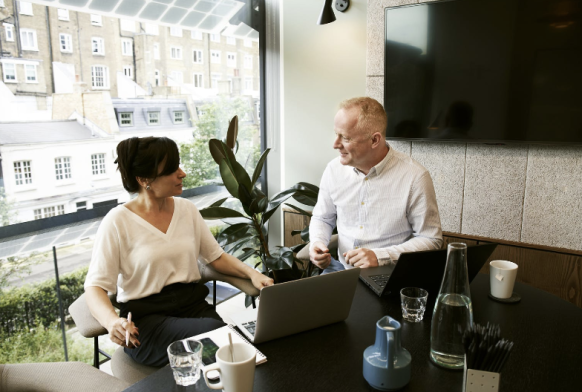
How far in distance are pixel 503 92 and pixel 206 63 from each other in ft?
6.35

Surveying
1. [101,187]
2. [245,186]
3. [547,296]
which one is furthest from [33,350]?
[547,296]

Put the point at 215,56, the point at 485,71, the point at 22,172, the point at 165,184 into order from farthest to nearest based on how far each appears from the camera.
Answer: the point at 215,56
the point at 485,71
the point at 22,172
the point at 165,184

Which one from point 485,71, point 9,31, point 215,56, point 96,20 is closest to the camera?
point 9,31

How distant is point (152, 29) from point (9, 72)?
36.3 inches

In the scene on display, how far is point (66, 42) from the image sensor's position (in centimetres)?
232

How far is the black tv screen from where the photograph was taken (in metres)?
2.38

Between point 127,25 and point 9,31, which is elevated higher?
point 127,25

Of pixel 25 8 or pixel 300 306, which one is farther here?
pixel 25 8

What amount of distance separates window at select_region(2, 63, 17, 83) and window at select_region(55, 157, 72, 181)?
43cm

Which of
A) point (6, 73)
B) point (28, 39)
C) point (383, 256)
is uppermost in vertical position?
point (28, 39)

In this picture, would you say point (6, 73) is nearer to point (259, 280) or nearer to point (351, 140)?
point (259, 280)

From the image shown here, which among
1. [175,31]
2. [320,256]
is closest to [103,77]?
→ [175,31]

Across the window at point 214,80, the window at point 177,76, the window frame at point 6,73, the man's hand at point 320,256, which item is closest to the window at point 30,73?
the window frame at point 6,73

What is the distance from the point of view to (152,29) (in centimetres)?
278
